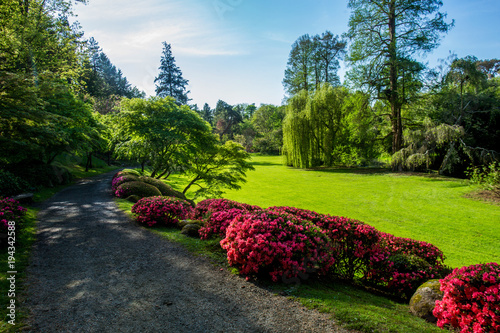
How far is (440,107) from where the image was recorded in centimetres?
2292

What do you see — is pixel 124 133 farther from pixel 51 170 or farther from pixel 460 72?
pixel 460 72

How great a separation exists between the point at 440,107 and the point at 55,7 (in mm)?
30940

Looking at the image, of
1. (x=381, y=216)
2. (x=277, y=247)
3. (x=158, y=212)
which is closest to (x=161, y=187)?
(x=158, y=212)

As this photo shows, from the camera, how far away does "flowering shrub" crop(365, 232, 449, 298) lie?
468 cm

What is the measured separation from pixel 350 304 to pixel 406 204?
1314cm

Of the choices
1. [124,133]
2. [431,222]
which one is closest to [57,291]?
[124,133]

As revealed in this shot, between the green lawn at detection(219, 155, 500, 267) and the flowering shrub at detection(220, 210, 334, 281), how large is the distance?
17.6ft

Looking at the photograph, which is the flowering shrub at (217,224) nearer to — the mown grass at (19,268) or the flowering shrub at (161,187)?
the mown grass at (19,268)

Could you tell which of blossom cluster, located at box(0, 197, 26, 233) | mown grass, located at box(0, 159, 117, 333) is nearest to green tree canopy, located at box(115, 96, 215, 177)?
mown grass, located at box(0, 159, 117, 333)

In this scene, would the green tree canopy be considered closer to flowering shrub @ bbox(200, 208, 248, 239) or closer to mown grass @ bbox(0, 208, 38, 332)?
mown grass @ bbox(0, 208, 38, 332)

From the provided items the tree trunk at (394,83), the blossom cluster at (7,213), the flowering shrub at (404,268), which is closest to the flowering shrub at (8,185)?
the blossom cluster at (7,213)

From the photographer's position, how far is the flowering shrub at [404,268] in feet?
15.3

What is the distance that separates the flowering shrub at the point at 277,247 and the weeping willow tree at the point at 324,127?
89.0ft

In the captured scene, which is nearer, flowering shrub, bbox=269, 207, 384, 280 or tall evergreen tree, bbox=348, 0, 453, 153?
flowering shrub, bbox=269, 207, 384, 280
